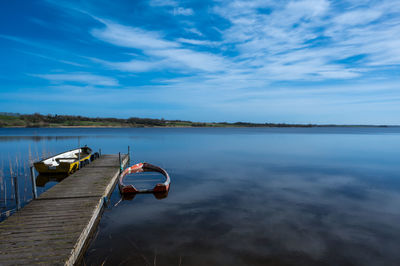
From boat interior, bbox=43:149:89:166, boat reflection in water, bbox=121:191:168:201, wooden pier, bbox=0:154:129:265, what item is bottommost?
boat reflection in water, bbox=121:191:168:201

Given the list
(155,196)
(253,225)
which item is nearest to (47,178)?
(155,196)

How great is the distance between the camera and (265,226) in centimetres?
997

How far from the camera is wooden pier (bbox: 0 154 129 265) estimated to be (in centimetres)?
607

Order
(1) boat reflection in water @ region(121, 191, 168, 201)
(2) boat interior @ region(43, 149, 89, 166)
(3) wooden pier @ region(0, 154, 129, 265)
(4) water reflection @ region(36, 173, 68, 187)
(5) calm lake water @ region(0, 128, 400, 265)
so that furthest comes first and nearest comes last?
(2) boat interior @ region(43, 149, 89, 166) → (4) water reflection @ region(36, 173, 68, 187) → (1) boat reflection in water @ region(121, 191, 168, 201) → (5) calm lake water @ region(0, 128, 400, 265) → (3) wooden pier @ region(0, 154, 129, 265)

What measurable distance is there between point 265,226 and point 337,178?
1293 cm

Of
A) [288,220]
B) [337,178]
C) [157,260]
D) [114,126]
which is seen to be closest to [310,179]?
Result: [337,178]

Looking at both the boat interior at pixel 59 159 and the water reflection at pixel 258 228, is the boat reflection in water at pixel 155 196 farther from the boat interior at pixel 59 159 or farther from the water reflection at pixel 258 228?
the boat interior at pixel 59 159

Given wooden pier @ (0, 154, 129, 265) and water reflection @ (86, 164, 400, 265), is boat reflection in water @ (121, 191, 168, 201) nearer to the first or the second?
water reflection @ (86, 164, 400, 265)

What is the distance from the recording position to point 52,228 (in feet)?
24.7

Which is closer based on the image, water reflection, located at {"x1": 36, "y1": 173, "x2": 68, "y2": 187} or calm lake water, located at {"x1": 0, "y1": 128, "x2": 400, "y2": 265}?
calm lake water, located at {"x1": 0, "y1": 128, "x2": 400, "y2": 265}

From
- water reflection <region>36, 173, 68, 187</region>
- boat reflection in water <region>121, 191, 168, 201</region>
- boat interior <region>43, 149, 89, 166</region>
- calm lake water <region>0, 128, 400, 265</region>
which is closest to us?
calm lake water <region>0, 128, 400, 265</region>

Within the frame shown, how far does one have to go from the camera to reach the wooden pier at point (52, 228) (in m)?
6.07

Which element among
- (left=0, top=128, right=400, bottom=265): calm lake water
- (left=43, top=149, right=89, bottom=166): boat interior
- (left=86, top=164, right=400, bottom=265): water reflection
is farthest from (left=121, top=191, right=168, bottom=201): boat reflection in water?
(left=43, top=149, right=89, bottom=166): boat interior

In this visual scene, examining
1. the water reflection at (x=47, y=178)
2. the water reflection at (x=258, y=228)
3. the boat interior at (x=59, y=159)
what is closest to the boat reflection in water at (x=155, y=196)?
the water reflection at (x=258, y=228)
